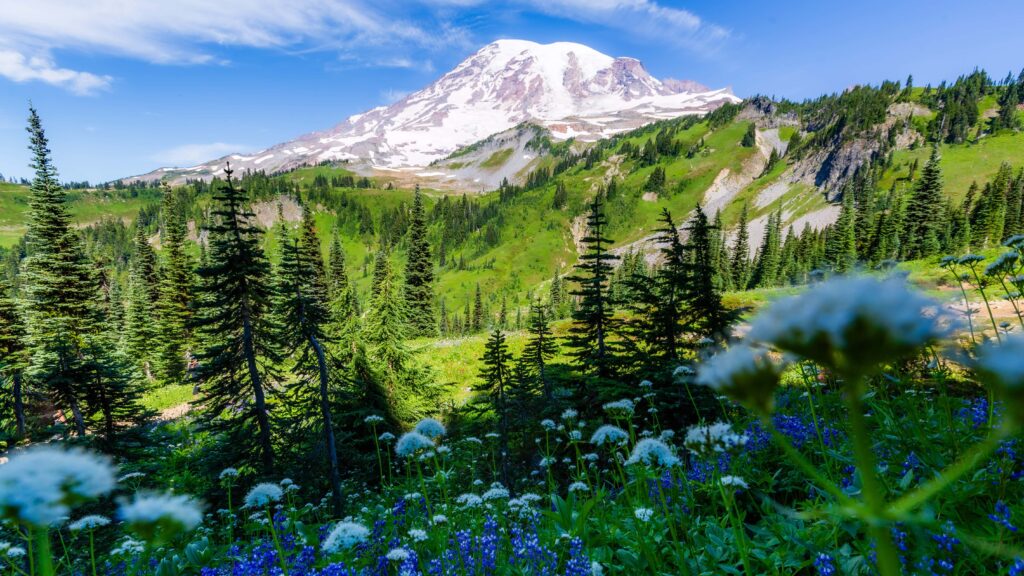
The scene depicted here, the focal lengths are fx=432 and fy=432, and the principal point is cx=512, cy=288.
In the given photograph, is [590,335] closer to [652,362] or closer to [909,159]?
[652,362]

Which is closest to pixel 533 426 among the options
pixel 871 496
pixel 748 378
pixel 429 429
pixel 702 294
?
pixel 702 294

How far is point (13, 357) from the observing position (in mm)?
23906

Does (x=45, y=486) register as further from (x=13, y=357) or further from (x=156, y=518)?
(x=13, y=357)

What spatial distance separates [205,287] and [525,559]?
61.8 feet

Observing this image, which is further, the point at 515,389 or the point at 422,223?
the point at 422,223

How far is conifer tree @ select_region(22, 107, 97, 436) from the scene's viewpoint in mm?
24266

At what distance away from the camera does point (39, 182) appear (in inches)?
990

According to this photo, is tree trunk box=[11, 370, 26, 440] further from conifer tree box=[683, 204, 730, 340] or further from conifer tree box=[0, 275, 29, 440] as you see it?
conifer tree box=[683, 204, 730, 340]

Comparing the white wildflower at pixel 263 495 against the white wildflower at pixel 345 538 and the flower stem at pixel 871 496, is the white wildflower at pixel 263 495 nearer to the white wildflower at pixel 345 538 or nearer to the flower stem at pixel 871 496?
the white wildflower at pixel 345 538

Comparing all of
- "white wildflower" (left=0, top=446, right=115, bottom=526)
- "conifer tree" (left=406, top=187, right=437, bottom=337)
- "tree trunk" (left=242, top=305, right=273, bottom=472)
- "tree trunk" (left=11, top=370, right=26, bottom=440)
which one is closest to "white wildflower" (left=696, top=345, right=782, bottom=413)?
"white wildflower" (left=0, top=446, right=115, bottom=526)

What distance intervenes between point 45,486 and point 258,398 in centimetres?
1850

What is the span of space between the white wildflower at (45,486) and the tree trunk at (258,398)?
18.2 meters

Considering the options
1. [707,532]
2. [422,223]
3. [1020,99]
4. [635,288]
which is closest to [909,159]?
[1020,99]

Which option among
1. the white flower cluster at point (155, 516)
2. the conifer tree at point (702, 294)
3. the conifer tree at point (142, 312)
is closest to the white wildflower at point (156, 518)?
the white flower cluster at point (155, 516)
